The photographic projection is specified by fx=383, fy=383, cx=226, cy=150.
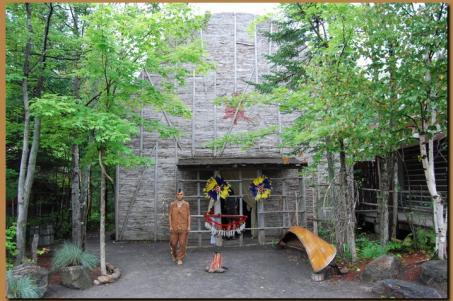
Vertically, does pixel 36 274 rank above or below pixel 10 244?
below

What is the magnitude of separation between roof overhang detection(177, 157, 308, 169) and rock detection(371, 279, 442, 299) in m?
5.97

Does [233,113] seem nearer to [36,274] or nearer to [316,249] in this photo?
[316,249]

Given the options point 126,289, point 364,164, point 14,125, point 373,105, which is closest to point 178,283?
point 126,289

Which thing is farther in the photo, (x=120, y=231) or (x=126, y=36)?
A: (x=120, y=231)

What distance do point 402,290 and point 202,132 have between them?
8.97 meters

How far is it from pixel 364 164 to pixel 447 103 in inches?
392

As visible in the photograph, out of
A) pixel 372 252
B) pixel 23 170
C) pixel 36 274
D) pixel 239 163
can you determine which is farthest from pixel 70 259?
pixel 372 252

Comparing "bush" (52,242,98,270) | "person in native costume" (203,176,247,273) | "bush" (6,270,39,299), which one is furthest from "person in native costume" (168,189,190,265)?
"bush" (6,270,39,299)

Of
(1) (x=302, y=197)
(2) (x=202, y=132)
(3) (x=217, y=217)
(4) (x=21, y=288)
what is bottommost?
(4) (x=21, y=288)

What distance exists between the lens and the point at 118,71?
8.14 m

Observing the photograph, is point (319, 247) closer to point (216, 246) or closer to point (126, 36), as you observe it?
point (216, 246)

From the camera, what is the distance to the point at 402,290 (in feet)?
21.0

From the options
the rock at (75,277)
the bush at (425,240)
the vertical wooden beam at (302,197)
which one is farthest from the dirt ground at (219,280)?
the bush at (425,240)

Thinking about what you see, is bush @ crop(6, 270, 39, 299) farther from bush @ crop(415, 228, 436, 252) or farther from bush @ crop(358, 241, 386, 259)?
bush @ crop(415, 228, 436, 252)
